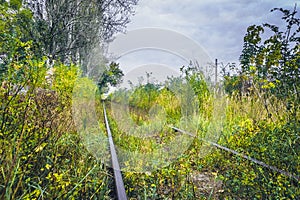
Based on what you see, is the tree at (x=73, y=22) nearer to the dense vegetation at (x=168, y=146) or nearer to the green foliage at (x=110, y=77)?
the dense vegetation at (x=168, y=146)

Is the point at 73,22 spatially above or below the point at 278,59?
above

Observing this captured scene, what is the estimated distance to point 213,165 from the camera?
358 centimetres

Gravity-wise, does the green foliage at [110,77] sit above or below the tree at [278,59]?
above

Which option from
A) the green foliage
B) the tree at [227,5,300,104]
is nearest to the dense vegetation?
the tree at [227,5,300,104]

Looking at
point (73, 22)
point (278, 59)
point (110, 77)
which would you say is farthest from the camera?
point (110, 77)

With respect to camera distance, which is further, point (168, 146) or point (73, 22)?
point (73, 22)

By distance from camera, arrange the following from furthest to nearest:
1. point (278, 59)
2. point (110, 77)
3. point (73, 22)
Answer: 1. point (110, 77)
2. point (73, 22)
3. point (278, 59)

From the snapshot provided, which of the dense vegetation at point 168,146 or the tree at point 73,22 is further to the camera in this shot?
the tree at point 73,22

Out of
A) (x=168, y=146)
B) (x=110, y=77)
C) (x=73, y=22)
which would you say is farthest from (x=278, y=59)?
(x=110, y=77)

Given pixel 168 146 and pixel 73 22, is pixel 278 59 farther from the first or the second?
pixel 73 22

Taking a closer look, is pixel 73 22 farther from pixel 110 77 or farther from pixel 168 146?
pixel 110 77

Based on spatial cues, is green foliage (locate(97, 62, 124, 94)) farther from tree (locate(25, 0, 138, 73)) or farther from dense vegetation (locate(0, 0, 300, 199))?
dense vegetation (locate(0, 0, 300, 199))

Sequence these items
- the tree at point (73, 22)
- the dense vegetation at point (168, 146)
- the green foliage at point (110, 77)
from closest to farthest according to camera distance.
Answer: the dense vegetation at point (168, 146) < the tree at point (73, 22) < the green foliage at point (110, 77)

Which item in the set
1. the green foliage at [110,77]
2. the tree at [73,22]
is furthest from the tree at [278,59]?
the green foliage at [110,77]
